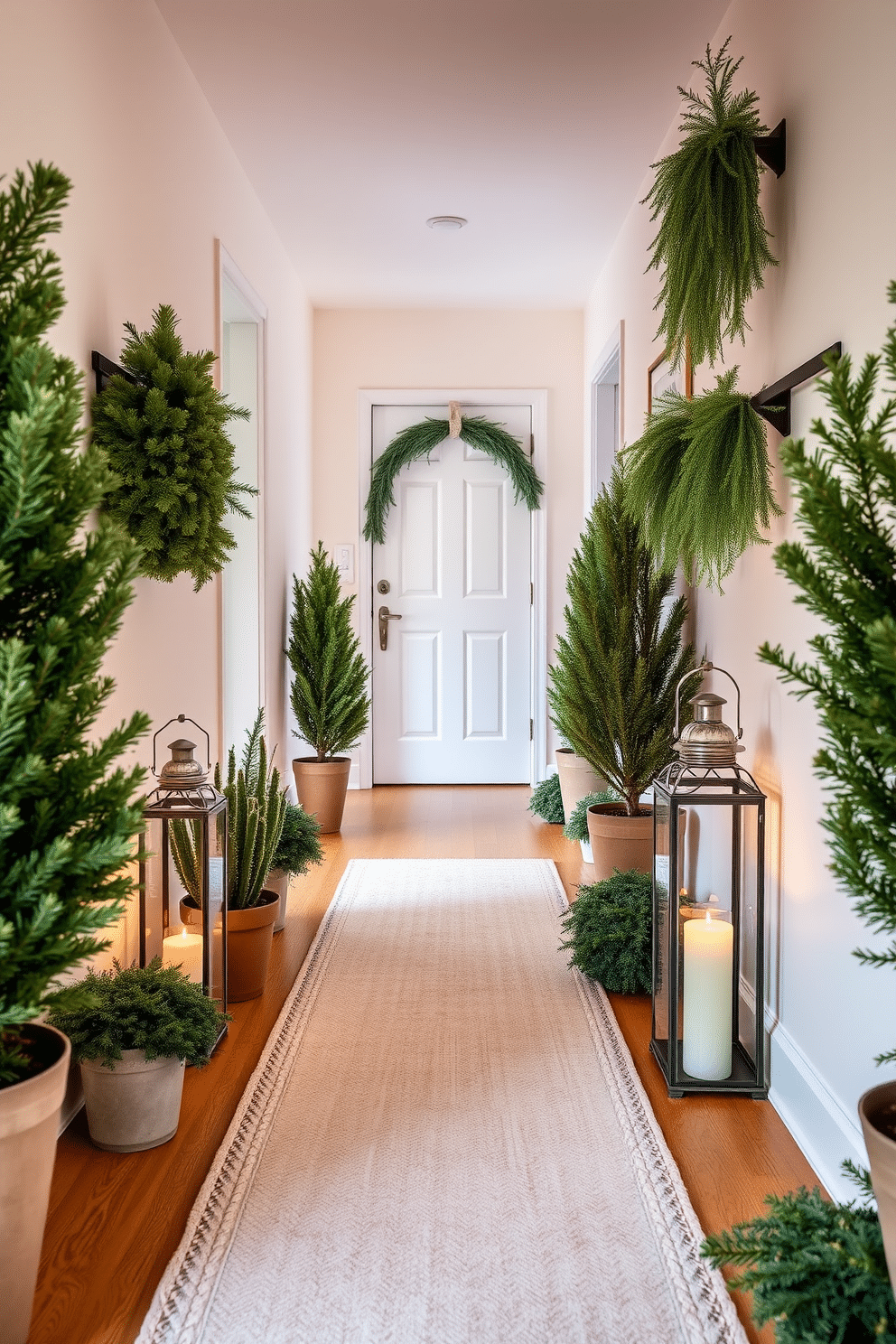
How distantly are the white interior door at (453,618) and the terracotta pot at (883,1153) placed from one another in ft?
15.1

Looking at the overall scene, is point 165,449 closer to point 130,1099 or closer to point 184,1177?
point 130,1099

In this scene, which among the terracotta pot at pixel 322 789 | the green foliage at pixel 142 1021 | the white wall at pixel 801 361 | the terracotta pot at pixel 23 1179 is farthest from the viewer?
the terracotta pot at pixel 322 789

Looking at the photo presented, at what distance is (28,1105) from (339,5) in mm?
2569

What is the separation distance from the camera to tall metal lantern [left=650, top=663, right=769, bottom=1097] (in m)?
2.16

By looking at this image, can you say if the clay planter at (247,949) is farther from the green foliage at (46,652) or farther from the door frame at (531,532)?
the door frame at (531,532)

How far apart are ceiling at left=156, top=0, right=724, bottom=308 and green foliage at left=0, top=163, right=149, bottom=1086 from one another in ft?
6.28

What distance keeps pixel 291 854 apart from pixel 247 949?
485 mm

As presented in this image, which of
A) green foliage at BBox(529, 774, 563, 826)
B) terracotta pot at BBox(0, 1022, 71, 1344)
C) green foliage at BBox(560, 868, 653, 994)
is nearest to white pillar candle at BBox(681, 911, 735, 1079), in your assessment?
green foliage at BBox(560, 868, 653, 994)

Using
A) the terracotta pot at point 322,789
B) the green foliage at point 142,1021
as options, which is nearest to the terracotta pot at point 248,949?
the green foliage at point 142,1021

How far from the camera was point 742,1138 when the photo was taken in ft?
6.67

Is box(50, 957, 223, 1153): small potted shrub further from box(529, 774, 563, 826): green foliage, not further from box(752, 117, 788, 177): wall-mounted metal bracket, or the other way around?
box(529, 774, 563, 826): green foliage

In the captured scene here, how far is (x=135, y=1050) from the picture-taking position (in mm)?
1918

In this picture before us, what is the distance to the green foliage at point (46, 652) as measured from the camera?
1133 mm

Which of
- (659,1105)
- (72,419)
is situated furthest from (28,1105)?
(659,1105)
